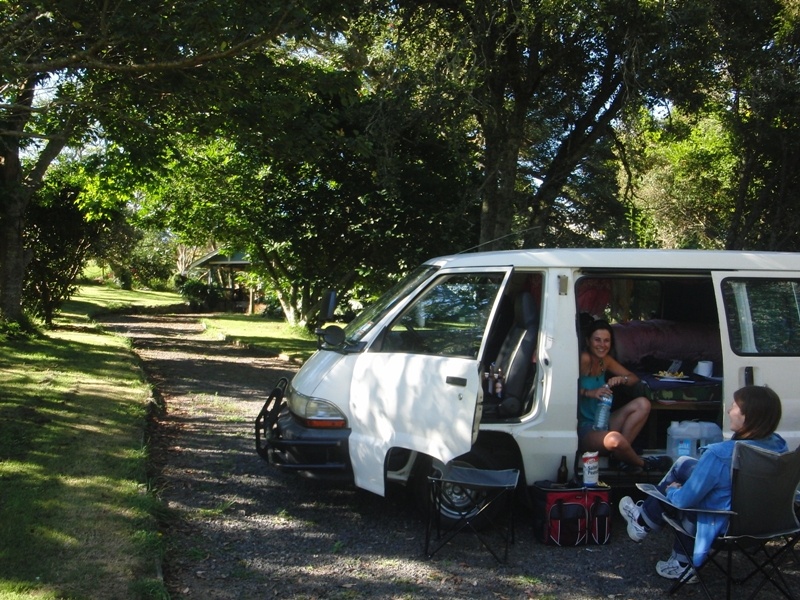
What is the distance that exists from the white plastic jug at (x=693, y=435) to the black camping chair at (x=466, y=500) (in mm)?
1376

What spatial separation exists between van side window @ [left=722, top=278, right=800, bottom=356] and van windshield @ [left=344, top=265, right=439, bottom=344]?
230 centimetres

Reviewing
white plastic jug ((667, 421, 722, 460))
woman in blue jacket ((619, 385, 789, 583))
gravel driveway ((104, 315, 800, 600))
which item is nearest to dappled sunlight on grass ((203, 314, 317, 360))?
gravel driveway ((104, 315, 800, 600))

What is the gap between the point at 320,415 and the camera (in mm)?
6141

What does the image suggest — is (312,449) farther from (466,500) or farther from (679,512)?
(679,512)

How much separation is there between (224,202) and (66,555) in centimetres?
1652

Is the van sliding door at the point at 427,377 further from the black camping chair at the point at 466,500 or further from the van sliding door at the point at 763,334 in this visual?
the van sliding door at the point at 763,334

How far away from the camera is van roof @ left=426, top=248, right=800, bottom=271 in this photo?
20.3 ft

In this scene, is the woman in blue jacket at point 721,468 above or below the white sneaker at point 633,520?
above

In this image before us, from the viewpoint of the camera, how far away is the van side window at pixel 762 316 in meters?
6.28

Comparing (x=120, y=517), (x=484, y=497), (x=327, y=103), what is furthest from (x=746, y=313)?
(x=327, y=103)

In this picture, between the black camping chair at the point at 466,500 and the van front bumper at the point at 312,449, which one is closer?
the black camping chair at the point at 466,500

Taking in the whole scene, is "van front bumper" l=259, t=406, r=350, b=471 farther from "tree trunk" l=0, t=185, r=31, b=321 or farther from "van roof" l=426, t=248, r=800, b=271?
"tree trunk" l=0, t=185, r=31, b=321

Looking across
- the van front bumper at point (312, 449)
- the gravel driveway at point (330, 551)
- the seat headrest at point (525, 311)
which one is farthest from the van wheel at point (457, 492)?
the seat headrest at point (525, 311)

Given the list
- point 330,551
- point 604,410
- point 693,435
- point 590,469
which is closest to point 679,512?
point 590,469
